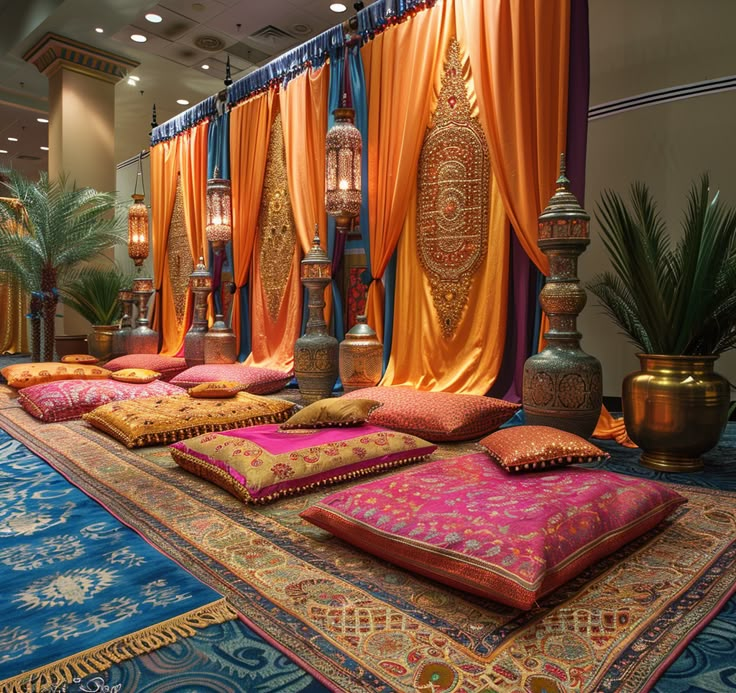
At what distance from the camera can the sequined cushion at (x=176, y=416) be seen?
2.63 metres

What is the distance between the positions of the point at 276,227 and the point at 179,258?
73.6 inches

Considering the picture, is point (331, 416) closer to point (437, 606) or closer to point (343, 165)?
point (437, 606)

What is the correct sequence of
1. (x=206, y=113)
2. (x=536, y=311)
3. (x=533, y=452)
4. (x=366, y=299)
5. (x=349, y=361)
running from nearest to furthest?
(x=533, y=452) → (x=536, y=311) → (x=349, y=361) → (x=366, y=299) → (x=206, y=113)

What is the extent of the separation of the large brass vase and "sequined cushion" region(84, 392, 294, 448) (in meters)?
1.66

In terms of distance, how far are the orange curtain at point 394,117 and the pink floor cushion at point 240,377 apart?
0.79 meters

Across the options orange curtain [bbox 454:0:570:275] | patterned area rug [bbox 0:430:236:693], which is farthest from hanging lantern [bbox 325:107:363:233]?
patterned area rug [bbox 0:430:236:693]

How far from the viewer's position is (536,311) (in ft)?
10.8

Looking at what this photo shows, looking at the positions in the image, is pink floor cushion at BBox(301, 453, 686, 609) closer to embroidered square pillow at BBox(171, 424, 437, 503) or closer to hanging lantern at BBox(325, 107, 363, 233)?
embroidered square pillow at BBox(171, 424, 437, 503)

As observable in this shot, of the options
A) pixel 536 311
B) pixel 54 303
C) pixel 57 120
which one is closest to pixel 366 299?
pixel 536 311

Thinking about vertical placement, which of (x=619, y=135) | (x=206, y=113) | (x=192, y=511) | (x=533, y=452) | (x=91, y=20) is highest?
(x=91, y=20)

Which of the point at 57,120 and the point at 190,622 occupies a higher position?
the point at 57,120

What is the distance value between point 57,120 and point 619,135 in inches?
242

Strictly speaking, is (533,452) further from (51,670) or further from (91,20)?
(91,20)

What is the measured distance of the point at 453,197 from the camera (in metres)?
3.66
